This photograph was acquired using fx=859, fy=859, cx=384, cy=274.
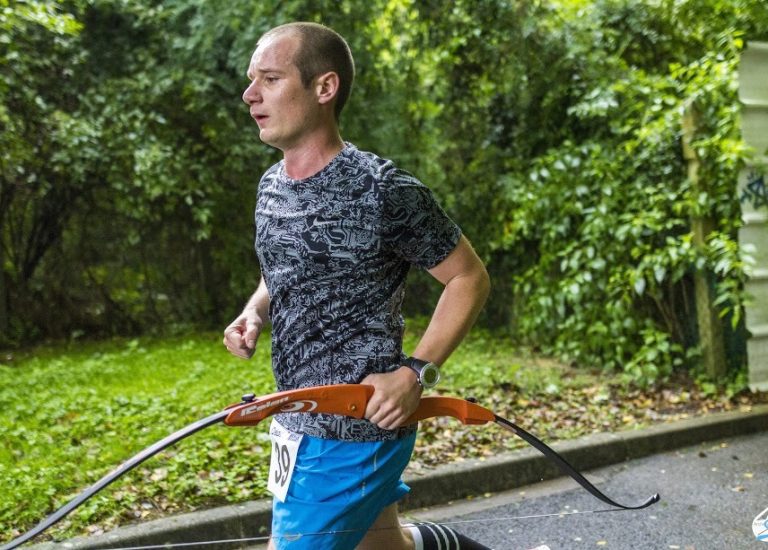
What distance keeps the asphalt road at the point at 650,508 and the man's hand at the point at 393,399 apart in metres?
1.49

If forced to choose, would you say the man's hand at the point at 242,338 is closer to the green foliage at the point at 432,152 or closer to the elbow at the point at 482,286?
the elbow at the point at 482,286

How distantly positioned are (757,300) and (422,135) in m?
4.72

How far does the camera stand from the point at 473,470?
4.88 meters

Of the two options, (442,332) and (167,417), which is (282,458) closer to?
(442,332)

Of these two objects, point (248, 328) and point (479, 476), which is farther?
point (479, 476)

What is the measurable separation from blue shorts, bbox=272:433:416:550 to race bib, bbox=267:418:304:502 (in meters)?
0.01

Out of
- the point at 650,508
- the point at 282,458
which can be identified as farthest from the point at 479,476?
the point at 282,458

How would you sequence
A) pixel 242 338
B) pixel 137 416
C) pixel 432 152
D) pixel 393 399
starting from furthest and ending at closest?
pixel 432 152, pixel 137 416, pixel 242 338, pixel 393 399

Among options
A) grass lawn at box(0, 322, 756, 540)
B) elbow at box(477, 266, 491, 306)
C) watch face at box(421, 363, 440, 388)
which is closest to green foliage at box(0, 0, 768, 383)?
grass lawn at box(0, 322, 756, 540)

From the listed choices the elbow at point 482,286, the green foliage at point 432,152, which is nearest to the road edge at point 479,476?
the green foliage at point 432,152

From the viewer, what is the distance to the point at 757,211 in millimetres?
6293

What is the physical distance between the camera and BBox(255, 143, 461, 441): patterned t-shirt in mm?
2197

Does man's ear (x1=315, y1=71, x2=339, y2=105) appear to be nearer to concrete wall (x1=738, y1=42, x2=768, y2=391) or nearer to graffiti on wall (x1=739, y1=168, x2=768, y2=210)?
concrete wall (x1=738, y1=42, x2=768, y2=391)

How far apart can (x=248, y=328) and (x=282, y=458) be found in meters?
0.38
